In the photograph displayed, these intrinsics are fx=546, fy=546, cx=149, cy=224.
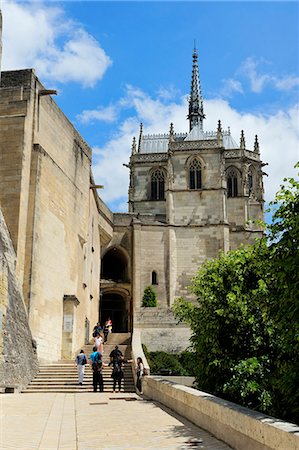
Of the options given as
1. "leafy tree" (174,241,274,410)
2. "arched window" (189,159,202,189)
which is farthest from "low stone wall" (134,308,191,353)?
"leafy tree" (174,241,274,410)

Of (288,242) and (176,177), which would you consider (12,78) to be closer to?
(288,242)

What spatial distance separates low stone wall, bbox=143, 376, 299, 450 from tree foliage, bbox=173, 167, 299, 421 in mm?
1384

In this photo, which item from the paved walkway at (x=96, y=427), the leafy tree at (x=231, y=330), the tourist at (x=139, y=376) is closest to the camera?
the paved walkway at (x=96, y=427)

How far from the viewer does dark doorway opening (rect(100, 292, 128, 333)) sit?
4125 cm

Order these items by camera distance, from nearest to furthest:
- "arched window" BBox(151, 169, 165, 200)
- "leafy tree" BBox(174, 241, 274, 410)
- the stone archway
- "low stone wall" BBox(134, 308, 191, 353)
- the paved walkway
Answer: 1. the paved walkway
2. "leafy tree" BBox(174, 241, 274, 410)
3. "low stone wall" BBox(134, 308, 191, 353)
4. the stone archway
5. "arched window" BBox(151, 169, 165, 200)

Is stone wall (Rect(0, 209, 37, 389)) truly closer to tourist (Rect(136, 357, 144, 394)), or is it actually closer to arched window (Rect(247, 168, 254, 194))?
tourist (Rect(136, 357, 144, 394))

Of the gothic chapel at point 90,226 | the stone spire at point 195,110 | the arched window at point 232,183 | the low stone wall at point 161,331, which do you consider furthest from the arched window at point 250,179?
the low stone wall at point 161,331

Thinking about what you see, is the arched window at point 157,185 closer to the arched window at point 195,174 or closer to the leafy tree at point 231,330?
the arched window at point 195,174

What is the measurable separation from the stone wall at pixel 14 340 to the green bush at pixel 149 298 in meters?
19.9

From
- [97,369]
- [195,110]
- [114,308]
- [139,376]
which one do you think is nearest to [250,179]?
[195,110]

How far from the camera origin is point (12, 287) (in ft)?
53.2

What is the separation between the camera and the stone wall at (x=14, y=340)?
46.6ft

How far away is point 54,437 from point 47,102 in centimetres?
1745

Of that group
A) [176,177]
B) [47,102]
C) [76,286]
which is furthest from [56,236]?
[176,177]
